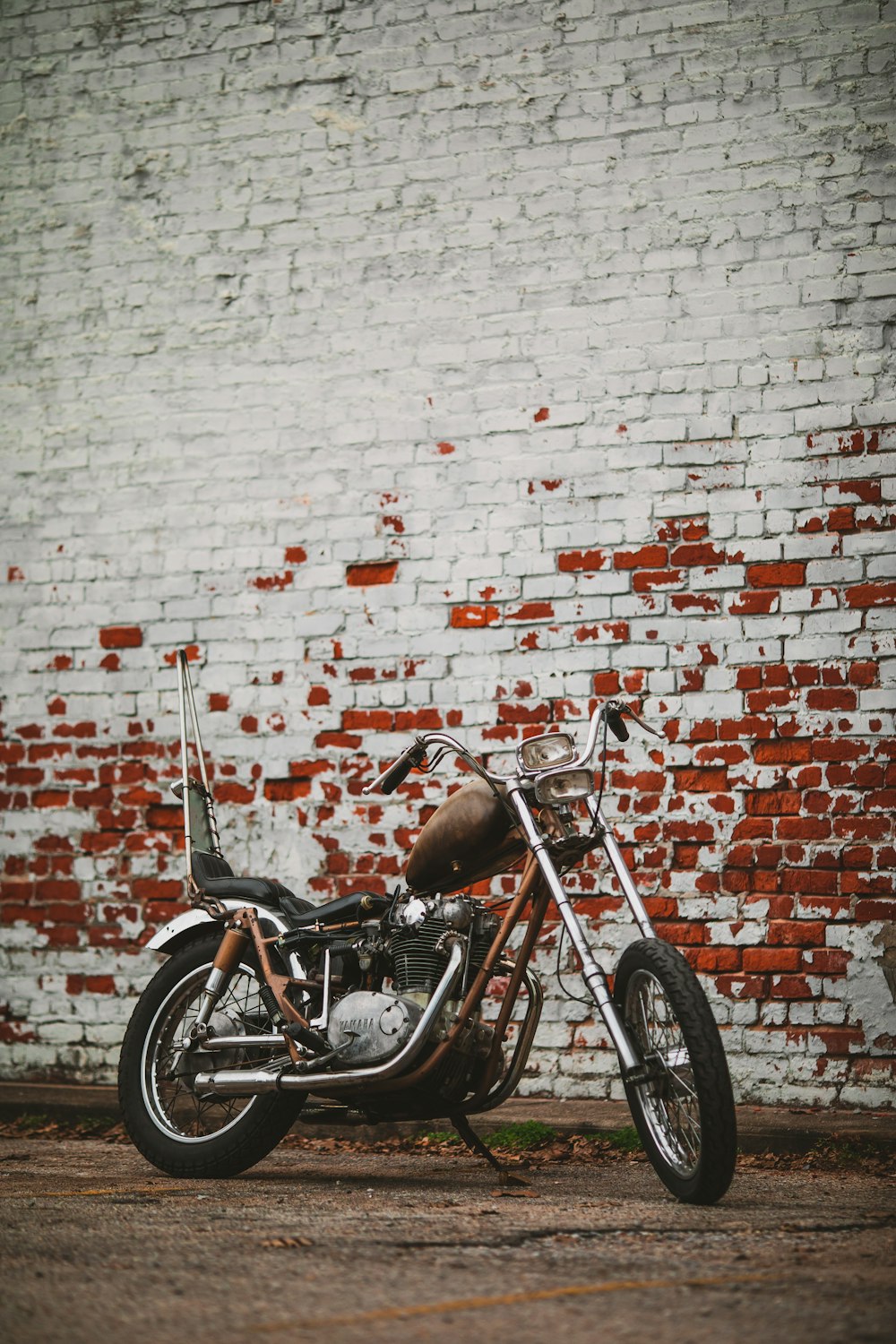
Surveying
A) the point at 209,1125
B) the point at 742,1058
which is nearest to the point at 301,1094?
the point at 209,1125

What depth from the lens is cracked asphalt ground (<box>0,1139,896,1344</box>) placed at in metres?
2.07

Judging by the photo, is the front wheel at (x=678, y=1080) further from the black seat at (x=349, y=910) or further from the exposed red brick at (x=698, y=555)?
the exposed red brick at (x=698, y=555)

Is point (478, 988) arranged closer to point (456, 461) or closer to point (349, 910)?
point (349, 910)

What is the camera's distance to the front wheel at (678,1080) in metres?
2.85

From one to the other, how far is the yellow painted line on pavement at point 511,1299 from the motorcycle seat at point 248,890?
1.61 m

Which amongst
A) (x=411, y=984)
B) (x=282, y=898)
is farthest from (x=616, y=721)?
(x=282, y=898)

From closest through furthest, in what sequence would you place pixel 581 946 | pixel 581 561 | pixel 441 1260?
pixel 441 1260 → pixel 581 946 → pixel 581 561

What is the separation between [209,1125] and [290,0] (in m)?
4.27

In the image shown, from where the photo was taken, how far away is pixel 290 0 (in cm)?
518

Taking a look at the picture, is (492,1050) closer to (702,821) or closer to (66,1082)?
(702,821)

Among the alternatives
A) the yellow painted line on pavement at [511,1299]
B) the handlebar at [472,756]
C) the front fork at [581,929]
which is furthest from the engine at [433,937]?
the yellow painted line on pavement at [511,1299]

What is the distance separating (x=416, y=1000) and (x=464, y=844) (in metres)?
0.43

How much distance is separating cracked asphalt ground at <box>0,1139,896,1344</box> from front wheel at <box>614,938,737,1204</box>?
0.10 metres

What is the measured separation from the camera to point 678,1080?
3014mm
